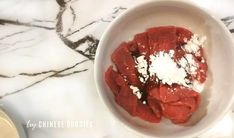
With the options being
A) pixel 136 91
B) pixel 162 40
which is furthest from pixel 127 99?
pixel 162 40

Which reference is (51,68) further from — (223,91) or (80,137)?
(223,91)

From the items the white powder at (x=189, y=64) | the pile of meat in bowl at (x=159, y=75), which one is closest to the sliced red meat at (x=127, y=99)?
the pile of meat in bowl at (x=159, y=75)

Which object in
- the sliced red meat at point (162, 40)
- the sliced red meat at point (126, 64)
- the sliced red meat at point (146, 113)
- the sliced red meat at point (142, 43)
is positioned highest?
the sliced red meat at point (162, 40)

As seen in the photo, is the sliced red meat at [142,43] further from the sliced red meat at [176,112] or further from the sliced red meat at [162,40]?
the sliced red meat at [176,112]

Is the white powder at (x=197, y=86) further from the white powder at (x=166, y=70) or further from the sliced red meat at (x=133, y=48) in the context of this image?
the sliced red meat at (x=133, y=48)

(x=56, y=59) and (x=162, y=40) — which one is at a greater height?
(x=162, y=40)

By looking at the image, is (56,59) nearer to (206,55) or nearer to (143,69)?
(143,69)

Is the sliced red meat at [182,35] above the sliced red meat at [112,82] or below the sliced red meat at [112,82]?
above
